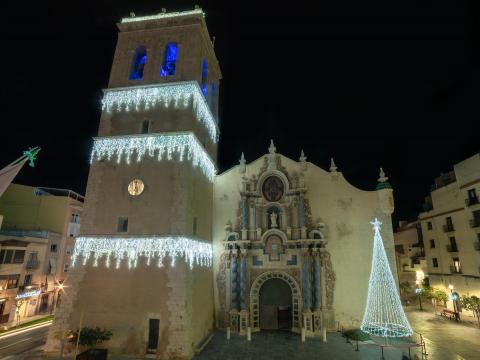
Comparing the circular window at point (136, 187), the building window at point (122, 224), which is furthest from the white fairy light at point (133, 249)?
the circular window at point (136, 187)

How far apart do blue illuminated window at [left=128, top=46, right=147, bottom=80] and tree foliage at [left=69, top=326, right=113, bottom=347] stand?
14.3m

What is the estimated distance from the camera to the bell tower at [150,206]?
45.3 feet

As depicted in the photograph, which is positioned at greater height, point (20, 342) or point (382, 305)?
point (382, 305)

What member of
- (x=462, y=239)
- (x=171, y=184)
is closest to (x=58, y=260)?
(x=171, y=184)

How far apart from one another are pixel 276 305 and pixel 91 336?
35.6 feet

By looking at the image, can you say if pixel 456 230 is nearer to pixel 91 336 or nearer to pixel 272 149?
pixel 272 149

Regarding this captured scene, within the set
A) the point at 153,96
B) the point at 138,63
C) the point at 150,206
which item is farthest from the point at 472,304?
the point at 138,63

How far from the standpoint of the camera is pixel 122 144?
53.6 ft

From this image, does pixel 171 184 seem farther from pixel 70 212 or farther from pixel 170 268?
pixel 70 212

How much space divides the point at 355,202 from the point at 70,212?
2828cm

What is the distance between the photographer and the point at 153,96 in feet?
55.6

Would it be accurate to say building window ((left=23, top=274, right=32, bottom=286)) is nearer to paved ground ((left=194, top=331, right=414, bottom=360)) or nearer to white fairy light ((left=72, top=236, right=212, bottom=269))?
white fairy light ((left=72, top=236, right=212, bottom=269))

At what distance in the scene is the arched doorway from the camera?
18.1 meters

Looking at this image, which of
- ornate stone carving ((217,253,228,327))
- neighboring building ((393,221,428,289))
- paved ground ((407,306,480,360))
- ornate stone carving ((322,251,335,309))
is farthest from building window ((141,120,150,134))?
neighboring building ((393,221,428,289))
